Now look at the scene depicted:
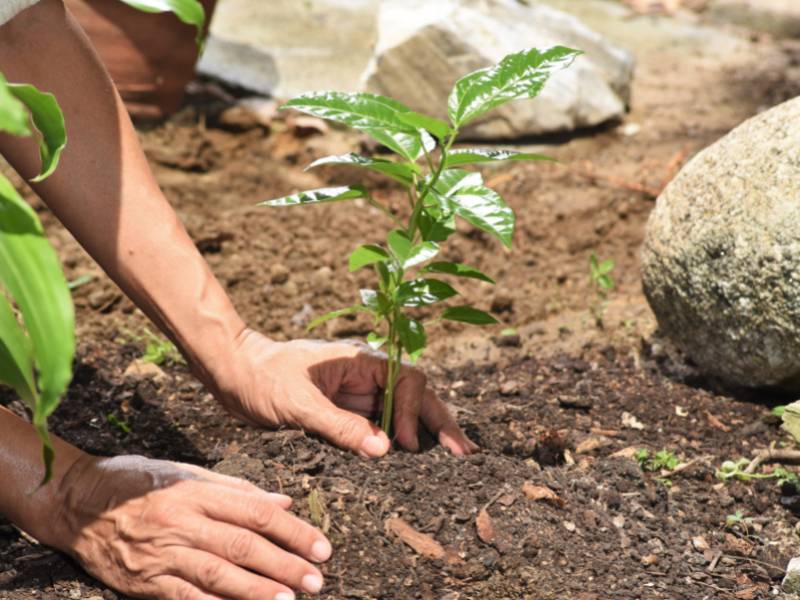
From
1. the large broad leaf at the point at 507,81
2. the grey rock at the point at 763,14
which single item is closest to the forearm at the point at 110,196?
the large broad leaf at the point at 507,81

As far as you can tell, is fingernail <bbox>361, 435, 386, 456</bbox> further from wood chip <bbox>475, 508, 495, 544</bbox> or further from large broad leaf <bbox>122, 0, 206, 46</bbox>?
large broad leaf <bbox>122, 0, 206, 46</bbox>

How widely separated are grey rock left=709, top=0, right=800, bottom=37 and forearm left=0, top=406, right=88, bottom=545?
5.42 meters

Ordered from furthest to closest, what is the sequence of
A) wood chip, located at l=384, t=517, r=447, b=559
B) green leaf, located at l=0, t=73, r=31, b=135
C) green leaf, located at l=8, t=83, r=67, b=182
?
wood chip, located at l=384, t=517, r=447, b=559 → green leaf, located at l=8, t=83, r=67, b=182 → green leaf, located at l=0, t=73, r=31, b=135

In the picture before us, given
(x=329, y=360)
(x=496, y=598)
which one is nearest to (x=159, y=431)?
(x=329, y=360)

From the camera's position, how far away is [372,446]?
2166 millimetres

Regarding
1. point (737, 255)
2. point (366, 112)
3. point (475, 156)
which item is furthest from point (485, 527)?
point (737, 255)

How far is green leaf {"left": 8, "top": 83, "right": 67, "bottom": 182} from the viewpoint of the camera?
1469mm

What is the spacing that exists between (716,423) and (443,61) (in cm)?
230

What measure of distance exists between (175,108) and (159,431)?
2422 millimetres

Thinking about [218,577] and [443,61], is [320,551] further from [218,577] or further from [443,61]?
[443,61]

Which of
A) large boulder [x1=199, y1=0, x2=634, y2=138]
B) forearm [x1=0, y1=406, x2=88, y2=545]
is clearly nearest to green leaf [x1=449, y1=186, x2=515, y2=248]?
forearm [x1=0, y1=406, x2=88, y2=545]

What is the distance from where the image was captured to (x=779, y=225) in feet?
8.11

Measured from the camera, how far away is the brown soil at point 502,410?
2021mm

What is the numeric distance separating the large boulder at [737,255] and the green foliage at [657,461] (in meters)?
0.38
